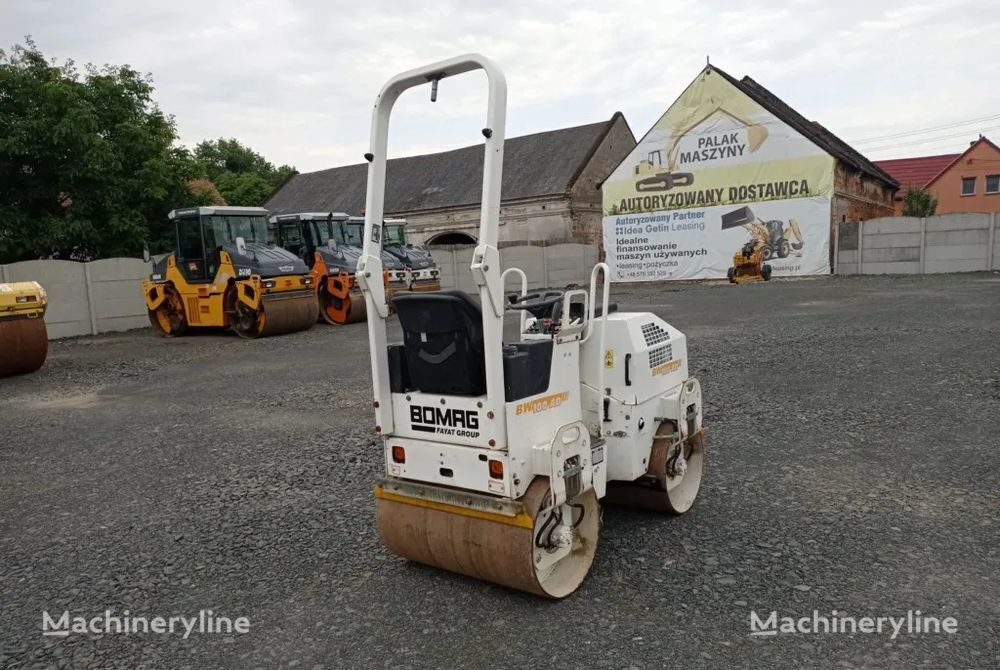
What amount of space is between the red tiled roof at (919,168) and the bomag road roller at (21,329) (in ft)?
171

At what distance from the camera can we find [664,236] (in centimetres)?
2908

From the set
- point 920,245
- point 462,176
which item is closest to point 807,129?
point 920,245

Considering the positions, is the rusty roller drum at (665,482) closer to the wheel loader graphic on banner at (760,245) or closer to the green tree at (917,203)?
the wheel loader graphic on banner at (760,245)

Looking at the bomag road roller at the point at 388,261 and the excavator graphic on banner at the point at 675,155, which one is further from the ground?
the excavator graphic on banner at the point at 675,155

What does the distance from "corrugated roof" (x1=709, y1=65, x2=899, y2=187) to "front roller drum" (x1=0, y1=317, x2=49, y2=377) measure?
2433 centimetres

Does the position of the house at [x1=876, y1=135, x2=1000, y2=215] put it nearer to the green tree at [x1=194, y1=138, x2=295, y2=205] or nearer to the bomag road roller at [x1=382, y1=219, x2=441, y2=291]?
the bomag road roller at [x1=382, y1=219, x2=441, y2=291]

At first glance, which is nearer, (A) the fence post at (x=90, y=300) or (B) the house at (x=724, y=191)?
(A) the fence post at (x=90, y=300)

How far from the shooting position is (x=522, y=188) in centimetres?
3372

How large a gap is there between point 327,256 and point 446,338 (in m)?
14.8

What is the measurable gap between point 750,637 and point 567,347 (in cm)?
153

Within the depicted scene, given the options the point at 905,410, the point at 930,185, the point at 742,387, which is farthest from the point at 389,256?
the point at 930,185

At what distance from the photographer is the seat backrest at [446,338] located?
10.7 ft

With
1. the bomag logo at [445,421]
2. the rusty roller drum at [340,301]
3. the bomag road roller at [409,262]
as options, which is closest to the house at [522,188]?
the bomag road roller at [409,262]

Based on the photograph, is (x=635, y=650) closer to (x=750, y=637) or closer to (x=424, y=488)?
(x=750, y=637)
